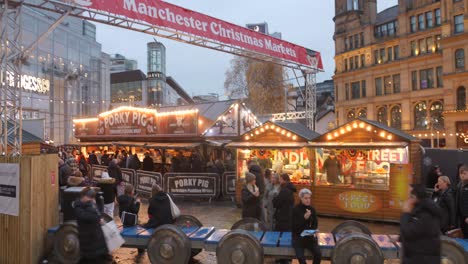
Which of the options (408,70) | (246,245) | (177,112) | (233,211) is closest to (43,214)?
(246,245)

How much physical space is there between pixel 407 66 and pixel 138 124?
113 feet

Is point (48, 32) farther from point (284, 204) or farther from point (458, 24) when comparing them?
point (458, 24)

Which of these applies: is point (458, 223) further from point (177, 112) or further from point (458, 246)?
point (177, 112)

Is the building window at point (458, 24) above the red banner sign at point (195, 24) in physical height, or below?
above

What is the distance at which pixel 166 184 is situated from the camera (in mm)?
15625

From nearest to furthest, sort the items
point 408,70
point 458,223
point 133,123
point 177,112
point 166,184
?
1. point 458,223
2. point 166,184
3. point 177,112
4. point 133,123
5. point 408,70

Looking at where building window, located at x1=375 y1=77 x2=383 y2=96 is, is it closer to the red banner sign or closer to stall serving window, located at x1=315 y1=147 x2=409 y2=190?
the red banner sign

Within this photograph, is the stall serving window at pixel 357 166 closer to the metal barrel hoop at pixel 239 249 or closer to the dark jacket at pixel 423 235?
the metal barrel hoop at pixel 239 249

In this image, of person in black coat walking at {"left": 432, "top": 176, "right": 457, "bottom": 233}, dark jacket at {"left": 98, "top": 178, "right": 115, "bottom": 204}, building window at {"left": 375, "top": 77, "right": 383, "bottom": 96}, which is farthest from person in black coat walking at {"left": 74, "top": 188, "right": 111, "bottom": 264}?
building window at {"left": 375, "top": 77, "right": 383, "bottom": 96}

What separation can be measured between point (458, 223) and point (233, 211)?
731cm

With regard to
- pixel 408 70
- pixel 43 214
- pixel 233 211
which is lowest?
pixel 233 211

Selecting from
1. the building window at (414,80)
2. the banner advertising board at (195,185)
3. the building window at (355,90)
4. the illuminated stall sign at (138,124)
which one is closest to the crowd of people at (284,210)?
the banner advertising board at (195,185)

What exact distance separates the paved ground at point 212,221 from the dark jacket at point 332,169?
1256mm

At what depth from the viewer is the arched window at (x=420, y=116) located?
42.8m
